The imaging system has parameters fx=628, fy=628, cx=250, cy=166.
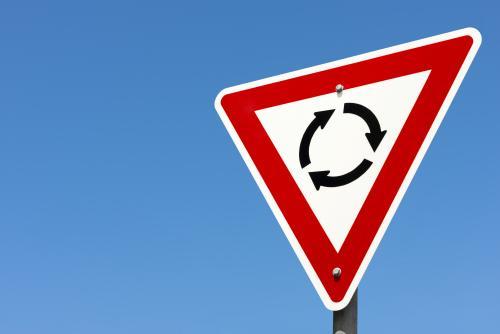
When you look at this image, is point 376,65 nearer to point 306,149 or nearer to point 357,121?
point 357,121

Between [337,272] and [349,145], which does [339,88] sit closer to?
[349,145]

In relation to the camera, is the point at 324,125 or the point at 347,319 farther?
the point at 324,125

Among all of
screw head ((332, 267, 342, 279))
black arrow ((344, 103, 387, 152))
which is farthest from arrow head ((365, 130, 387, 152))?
screw head ((332, 267, 342, 279))

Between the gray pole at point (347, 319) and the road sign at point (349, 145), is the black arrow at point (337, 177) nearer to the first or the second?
the road sign at point (349, 145)

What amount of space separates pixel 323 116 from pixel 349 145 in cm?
14

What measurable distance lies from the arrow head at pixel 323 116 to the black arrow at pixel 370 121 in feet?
0.16

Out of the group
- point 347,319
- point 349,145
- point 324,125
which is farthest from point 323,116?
point 347,319

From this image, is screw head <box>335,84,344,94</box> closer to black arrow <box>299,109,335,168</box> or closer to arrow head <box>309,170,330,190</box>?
black arrow <box>299,109,335,168</box>

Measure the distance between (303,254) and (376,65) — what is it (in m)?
0.58

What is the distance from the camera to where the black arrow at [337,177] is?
1.68 metres

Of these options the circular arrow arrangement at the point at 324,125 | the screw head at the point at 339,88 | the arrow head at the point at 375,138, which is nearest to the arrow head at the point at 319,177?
the circular arrow arrangement at the point at 324,125

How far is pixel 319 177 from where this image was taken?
174 centimetres

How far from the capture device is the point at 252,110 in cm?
199

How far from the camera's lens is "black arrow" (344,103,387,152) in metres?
1.69
